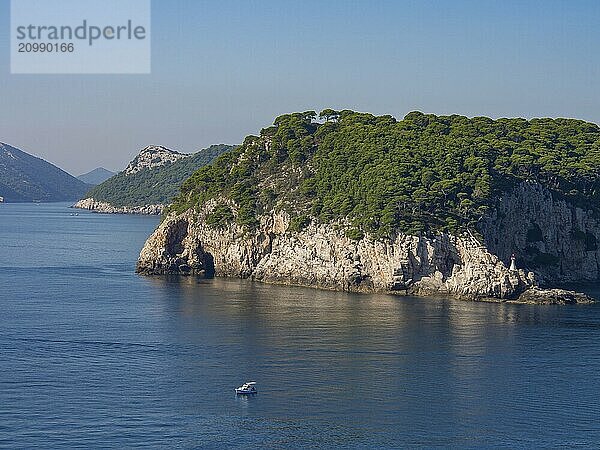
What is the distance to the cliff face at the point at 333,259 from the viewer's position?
96.8 metres

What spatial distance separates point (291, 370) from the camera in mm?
65000

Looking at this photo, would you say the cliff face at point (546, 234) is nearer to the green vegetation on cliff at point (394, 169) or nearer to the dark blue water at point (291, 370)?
the green vegetation on cliff at point (394, 169)

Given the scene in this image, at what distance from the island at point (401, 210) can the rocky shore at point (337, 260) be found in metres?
0.14

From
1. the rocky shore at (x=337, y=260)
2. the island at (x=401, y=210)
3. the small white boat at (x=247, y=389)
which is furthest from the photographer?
the island at (x=401, y=210)

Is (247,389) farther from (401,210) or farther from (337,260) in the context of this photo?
(401,210)

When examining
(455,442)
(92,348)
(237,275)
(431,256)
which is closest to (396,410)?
(455,442)

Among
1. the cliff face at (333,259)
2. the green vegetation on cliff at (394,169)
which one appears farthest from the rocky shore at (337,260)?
the green vegetation on cliff at (394,169)

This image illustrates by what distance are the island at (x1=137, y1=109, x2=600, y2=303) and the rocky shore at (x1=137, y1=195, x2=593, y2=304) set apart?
0.45 ft

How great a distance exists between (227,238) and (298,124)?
69.1ft

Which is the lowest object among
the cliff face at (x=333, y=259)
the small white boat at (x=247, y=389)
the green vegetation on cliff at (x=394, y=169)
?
the small white boat at (x=247, y=389)

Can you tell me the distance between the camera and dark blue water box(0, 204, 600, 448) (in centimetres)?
5247

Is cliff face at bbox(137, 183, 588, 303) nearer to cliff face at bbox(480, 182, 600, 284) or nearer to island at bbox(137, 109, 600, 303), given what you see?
island at bbox(137, 109, 600, 303)

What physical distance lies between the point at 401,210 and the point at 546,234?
18234 mm

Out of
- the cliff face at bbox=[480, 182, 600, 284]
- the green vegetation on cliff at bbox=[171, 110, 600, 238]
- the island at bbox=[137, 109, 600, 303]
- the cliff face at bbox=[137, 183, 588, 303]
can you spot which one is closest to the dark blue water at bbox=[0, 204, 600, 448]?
the cliff face at bbox=[137, 183, 588, 303]
